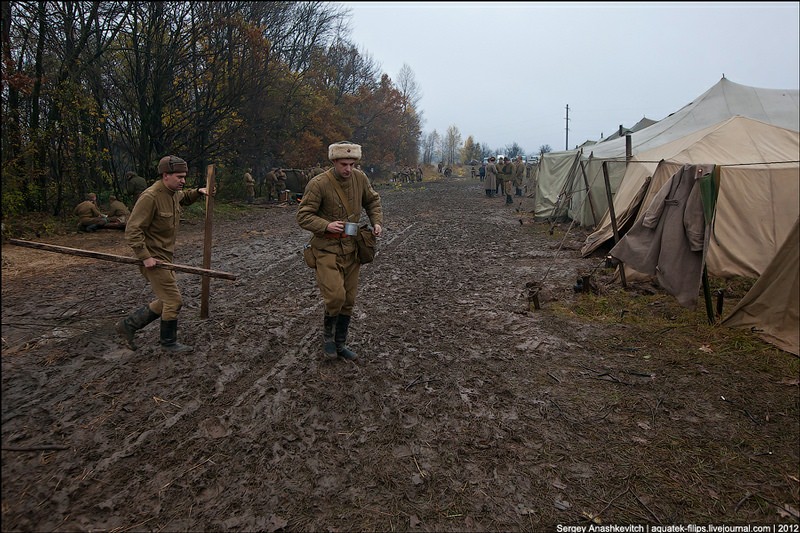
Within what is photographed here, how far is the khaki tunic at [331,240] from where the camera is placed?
177 inches

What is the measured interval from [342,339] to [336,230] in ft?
3.72

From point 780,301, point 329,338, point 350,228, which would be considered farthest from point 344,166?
point 780,301

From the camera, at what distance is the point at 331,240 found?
4.54 m

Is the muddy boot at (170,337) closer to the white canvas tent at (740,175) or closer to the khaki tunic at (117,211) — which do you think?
the white canvas tent at (740,175)

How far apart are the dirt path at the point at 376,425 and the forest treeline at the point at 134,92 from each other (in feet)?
22.9

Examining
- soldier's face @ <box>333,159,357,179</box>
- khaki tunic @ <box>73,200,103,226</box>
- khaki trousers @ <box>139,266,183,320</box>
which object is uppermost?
soldier's face @ <box>333,159,357,179</box>

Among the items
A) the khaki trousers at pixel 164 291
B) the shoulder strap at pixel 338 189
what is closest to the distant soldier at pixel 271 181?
the khaki trousers at pixel 164 291

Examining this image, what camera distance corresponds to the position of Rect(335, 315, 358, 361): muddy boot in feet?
15.6

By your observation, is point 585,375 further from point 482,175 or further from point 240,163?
point 482,175

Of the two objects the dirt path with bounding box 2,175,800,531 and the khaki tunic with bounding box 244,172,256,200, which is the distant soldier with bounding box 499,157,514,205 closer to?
the khaki tunic with bounding box 244,172,256,200

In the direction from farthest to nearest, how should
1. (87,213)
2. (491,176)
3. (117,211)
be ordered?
(491,176) < (117,211) < (87,213)

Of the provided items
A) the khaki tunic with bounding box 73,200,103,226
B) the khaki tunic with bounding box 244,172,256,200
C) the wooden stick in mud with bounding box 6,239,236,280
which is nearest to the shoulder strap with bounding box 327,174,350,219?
the wooden stick in mud with bounding box 6,239,236,280

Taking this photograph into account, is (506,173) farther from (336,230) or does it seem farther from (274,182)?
(336,230)

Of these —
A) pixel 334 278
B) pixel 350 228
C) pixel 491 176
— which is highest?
pixel 491 176
